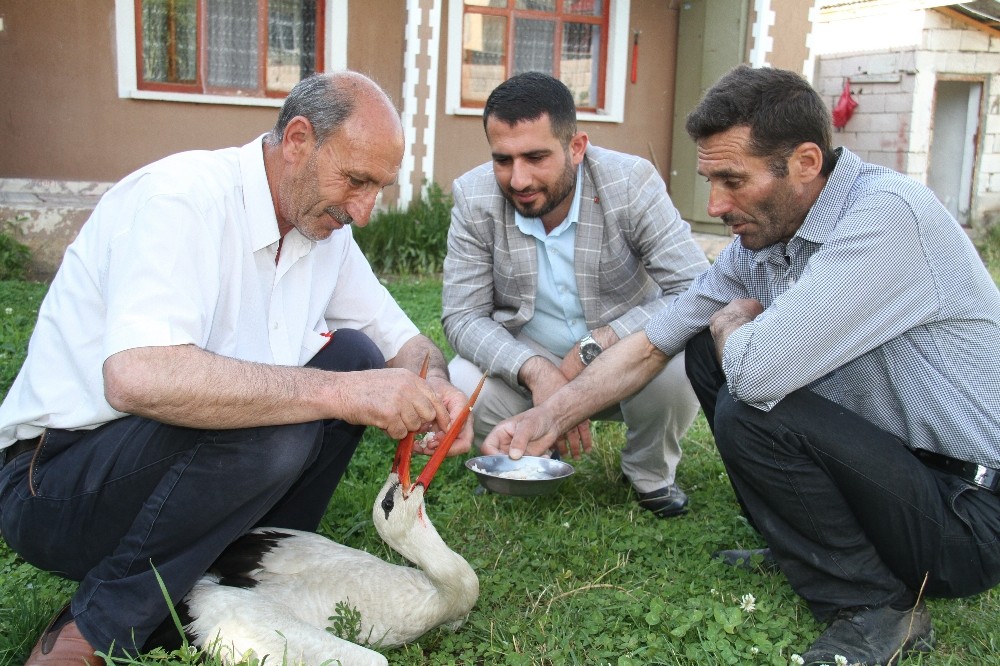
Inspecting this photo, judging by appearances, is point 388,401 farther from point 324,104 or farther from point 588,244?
point 588,244

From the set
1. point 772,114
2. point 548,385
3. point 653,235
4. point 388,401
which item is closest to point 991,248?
point 653,235

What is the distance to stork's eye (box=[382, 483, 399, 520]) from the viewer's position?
10.0 feet

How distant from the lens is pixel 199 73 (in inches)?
392

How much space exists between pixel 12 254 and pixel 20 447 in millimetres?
6364

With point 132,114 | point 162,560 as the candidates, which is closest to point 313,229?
point 162,560

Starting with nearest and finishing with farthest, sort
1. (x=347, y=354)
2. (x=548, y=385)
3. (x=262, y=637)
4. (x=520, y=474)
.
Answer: (x=262, y=637), (x=347, y=354), (x=520, y=474), (x=548, y=385)

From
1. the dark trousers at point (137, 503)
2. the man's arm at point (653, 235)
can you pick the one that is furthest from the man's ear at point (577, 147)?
the dark trousers at point (137, 503)

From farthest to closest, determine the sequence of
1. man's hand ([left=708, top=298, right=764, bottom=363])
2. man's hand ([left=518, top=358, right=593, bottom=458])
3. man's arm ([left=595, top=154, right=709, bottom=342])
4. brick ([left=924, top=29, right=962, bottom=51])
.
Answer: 1. brick ([left=924, top=29, right=962, bottom=51])
2. man's arm ([left=595, top=154, right=709, bottom=342])
3. man's hand ([left=518, top=358, right=593, bottom=458])
4. man's hand ([left=708, top=298, right=764, bottom=363])

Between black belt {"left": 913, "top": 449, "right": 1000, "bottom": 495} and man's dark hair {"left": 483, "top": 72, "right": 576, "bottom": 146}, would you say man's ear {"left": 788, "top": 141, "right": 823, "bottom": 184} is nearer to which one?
black belt {"left": 913, "top": 449, "right": 1000, "bottom": 495}

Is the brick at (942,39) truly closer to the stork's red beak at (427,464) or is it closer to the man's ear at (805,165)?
the man's ear at (805,165)

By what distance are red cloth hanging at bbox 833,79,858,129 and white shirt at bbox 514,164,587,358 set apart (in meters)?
10.6

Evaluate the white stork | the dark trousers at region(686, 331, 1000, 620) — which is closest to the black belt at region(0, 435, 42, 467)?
the white stork

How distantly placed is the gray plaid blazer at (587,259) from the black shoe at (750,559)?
41.8 inches

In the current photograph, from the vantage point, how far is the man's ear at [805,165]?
314cm
